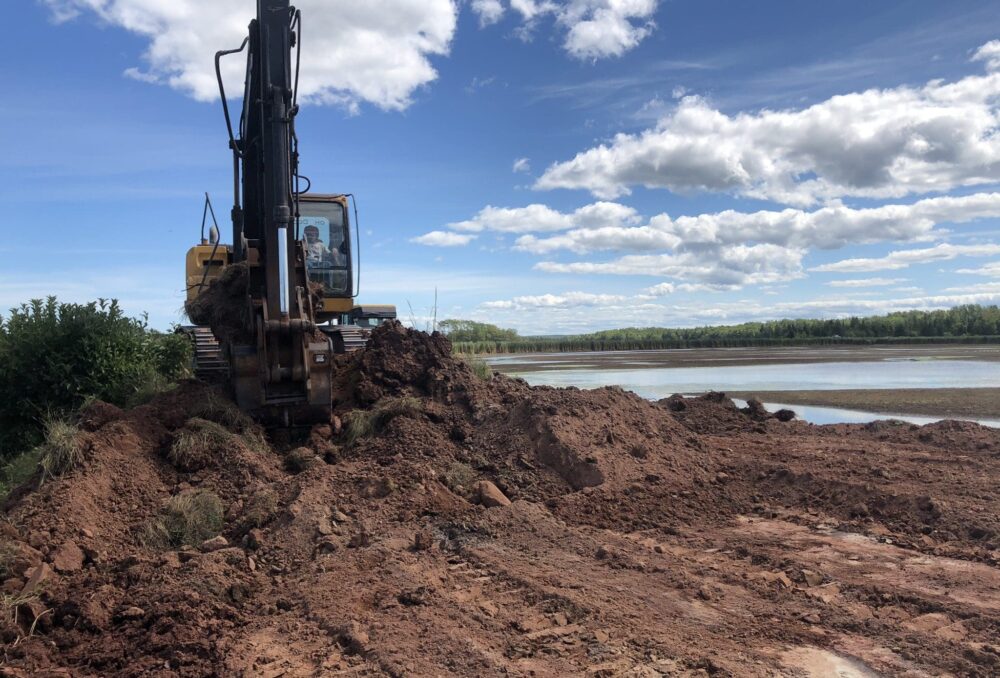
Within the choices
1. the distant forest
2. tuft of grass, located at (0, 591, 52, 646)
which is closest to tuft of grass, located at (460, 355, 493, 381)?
tuft of grass, located at (0, 591, 52, 646)

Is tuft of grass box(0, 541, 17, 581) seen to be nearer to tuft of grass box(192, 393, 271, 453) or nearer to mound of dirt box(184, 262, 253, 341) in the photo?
tuft of grass box(192, 393, 271, 453)

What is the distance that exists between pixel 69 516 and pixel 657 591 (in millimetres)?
4346

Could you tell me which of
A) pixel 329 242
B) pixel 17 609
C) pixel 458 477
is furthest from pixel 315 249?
pixel 17 609

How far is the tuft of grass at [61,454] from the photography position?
6309mm

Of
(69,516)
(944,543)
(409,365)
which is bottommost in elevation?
(944,543)

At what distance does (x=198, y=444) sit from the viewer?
7121mm

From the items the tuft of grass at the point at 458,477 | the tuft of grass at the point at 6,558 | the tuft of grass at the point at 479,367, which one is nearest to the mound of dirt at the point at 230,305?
the tuft of grass at the point at 458,477

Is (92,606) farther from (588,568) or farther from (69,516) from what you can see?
(588,568)

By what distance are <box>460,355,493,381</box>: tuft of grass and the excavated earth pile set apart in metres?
2.12

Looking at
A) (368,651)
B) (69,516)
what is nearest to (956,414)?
(368,651)

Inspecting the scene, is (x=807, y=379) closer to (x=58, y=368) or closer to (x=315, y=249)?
(x=315, y=249)

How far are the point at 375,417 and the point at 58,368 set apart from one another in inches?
213

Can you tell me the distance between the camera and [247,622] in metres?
4.68

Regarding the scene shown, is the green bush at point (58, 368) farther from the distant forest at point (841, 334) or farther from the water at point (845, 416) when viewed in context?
the distant forest at point (841, 334)
